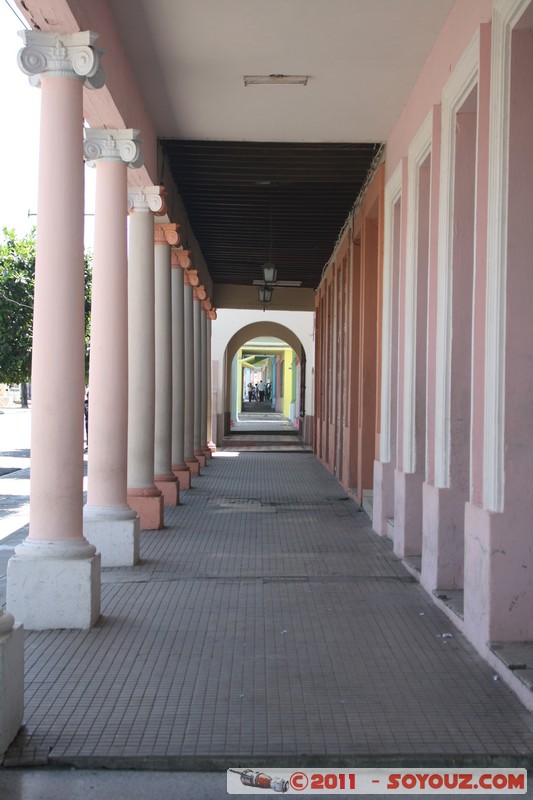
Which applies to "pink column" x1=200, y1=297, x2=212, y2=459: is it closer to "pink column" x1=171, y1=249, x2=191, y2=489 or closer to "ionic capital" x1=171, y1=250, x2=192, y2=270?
"pink column" x1=171, y1=249, x2=191, y2=489

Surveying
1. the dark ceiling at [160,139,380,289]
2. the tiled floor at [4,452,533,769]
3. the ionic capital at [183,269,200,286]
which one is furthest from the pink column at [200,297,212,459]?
the tiled floor at [4,452,533,769]

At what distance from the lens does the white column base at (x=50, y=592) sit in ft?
18.9

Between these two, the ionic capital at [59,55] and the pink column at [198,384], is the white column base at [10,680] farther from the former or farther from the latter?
the pink column at [198,384]

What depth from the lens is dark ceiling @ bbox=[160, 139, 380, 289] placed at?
10.8 metres

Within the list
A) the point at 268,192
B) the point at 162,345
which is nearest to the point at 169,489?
the point at 162,345

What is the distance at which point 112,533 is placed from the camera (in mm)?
7742

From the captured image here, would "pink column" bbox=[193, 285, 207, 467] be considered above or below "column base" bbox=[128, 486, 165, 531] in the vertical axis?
above

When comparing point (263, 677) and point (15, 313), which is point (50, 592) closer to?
point (263, 677)

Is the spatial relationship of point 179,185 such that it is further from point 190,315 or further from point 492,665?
point 492,665

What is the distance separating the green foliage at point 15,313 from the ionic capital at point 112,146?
12.1 metres

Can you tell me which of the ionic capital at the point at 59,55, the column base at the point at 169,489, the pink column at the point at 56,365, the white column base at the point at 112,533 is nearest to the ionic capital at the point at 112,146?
the pink column at the point at 56,365

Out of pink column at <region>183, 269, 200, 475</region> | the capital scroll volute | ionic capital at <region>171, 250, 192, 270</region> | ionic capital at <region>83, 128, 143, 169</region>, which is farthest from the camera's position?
the capital scroll volute

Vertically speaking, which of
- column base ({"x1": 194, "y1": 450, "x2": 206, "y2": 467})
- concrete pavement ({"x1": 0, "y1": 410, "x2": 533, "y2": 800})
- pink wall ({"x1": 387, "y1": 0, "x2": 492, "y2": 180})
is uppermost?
pink wall ({"x1": 387, "y1": 0, "x2": 492, "y2": 180})

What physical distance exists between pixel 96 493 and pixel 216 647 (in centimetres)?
278
